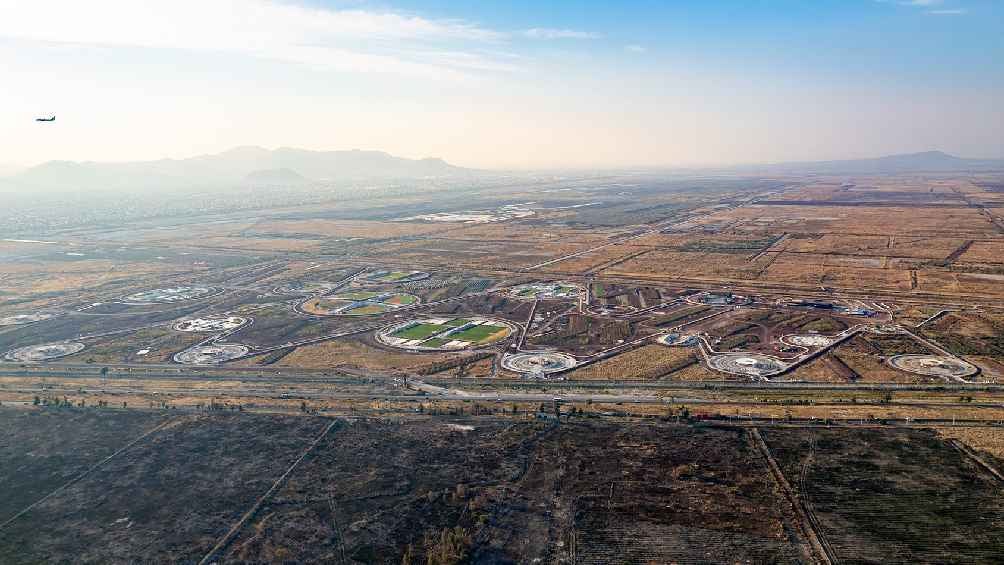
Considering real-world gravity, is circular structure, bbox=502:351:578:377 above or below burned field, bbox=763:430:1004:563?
above

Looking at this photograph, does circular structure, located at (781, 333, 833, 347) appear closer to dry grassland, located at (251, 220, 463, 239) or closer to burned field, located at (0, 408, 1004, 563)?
burned field, located at (0, 408, 1004, 563)

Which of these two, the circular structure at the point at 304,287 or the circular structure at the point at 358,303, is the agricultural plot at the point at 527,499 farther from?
the circular structure at the point at 304,287

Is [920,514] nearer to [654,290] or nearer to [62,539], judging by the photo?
[62,539]

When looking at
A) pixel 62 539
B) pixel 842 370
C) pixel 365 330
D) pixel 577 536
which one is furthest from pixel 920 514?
pixel 365 330

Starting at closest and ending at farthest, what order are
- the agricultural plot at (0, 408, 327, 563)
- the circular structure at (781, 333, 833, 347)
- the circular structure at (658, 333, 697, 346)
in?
the agricultural plot at (0, 408, 327, 563) → the circular structure at (781, 333, 833, 347) → the circular structure at (658, 333, 697, 346)

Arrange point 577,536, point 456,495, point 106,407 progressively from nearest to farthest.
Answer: point 577,536 → point 456,495 → point 106,407

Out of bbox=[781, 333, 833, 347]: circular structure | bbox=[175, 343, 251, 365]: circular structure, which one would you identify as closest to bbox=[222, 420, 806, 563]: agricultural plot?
bbox=[781, 333, 833, 347]: circular structure

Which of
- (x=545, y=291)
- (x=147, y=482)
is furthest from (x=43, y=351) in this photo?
(x=545, y=291)
